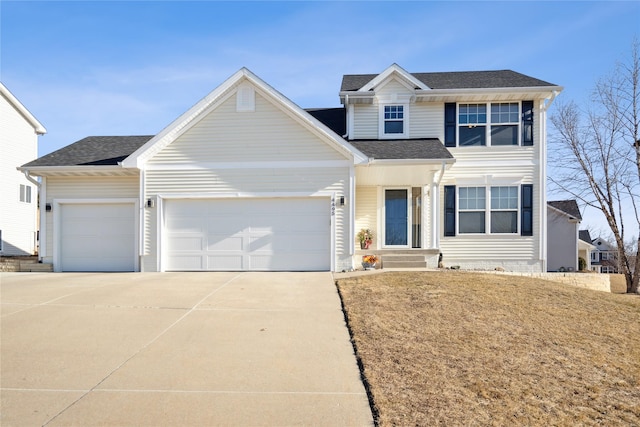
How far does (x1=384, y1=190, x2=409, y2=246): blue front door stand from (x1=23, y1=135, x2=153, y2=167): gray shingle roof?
908cm

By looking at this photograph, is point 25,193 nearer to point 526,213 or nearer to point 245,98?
point 245,98

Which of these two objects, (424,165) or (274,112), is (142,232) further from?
(424,165)

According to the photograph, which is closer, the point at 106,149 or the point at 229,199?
the point at 229,199

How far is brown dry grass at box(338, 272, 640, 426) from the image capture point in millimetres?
4312

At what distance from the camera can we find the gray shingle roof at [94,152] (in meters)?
14.3

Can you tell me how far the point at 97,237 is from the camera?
562 inches

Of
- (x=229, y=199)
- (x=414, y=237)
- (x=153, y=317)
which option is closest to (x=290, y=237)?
(x=229, y=199)

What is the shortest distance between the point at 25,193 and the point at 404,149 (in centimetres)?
1944

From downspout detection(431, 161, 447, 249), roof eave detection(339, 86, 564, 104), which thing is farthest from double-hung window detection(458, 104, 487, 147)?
downspout detection(431, 161, 447, 249)

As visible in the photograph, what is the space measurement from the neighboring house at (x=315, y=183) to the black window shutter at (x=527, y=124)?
35 mm

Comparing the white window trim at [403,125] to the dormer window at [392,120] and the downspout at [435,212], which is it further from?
the downspout at [435,212]

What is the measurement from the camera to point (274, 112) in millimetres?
13328

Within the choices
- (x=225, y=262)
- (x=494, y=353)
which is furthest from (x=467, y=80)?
(x=494, y=353)

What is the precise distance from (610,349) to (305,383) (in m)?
4.55
